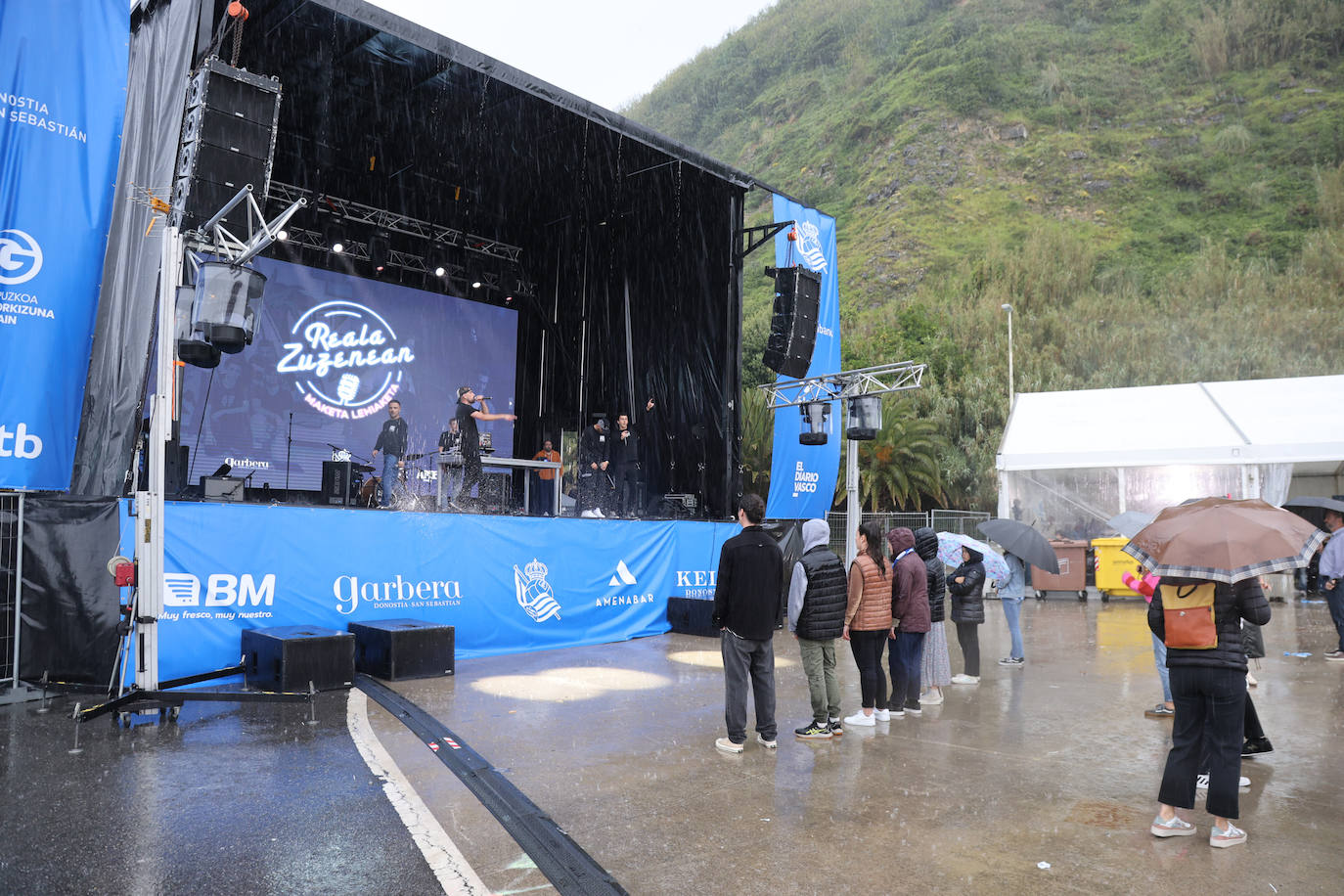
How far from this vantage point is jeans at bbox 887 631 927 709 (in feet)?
22.4

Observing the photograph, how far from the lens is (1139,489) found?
17719 mm

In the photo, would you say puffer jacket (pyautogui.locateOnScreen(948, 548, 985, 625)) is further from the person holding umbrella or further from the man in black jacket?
the person holding umbrella

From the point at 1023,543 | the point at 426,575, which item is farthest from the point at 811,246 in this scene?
the point at 426,575

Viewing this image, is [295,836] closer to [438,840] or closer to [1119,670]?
A: [438,840]

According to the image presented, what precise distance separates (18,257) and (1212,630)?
913cm

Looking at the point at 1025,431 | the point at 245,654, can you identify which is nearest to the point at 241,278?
the point at 245,654

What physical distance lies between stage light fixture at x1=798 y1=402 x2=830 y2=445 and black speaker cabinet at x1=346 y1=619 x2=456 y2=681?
6755 millimetres

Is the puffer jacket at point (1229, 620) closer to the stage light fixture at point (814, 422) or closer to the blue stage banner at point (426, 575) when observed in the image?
the blue stage banner at point (426, 575)

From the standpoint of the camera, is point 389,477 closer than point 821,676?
No

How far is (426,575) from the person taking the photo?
30.5ft

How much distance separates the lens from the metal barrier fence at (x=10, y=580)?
7.14 metres

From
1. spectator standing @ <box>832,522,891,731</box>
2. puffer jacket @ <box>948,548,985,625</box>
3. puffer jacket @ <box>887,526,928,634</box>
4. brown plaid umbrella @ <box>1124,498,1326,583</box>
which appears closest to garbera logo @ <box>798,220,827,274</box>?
puffer jacket @ <box>948,548,985,625</box>

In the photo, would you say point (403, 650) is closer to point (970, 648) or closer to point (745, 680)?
point (745, 680)

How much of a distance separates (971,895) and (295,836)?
9.82 ft
